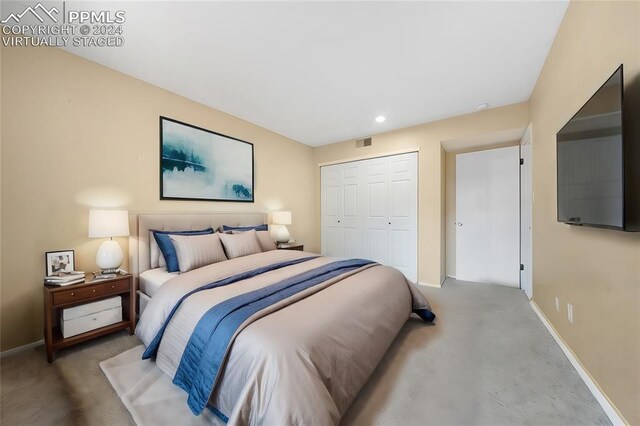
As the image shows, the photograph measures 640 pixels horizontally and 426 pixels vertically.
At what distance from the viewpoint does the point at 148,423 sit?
4.26ft

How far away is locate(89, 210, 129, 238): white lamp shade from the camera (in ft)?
6.84

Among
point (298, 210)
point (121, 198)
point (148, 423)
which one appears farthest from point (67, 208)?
point (298, 210)

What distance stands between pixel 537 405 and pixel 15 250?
12.6 ft

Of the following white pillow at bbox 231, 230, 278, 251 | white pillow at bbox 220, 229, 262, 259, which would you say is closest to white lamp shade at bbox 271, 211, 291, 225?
white pillow at bbox 231, 230, 278, 251

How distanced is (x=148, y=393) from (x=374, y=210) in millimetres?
3750

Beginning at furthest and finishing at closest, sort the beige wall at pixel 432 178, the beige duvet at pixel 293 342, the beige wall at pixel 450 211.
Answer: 1. the beige wall at pixel 450 211
2. the beige wall at pixel 432 178
3. the beige duvet at pixel 293 342

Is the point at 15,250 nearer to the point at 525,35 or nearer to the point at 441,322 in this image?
the point at 441,322

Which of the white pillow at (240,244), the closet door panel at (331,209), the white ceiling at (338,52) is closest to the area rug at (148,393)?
the white pillow at (240,244)

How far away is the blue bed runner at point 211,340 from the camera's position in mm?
1262

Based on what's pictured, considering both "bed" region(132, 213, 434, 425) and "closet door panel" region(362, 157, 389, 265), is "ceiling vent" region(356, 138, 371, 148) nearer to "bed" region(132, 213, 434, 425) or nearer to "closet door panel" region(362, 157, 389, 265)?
"closet door panel" region(362, 157, 389, 265)

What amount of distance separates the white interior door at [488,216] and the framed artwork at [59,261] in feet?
16.5

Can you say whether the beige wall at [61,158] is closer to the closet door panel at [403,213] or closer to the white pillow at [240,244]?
the white pillow at [240,244]

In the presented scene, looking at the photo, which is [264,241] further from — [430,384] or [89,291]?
[430,384]

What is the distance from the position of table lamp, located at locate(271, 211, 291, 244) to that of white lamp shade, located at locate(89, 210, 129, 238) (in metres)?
2.14
